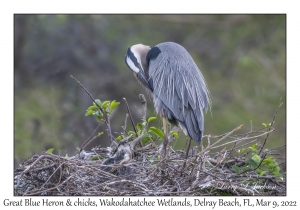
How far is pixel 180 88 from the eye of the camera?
14.6 feet

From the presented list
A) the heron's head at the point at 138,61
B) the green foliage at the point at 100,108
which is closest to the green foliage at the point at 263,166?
the green foliage at the point at 100,108

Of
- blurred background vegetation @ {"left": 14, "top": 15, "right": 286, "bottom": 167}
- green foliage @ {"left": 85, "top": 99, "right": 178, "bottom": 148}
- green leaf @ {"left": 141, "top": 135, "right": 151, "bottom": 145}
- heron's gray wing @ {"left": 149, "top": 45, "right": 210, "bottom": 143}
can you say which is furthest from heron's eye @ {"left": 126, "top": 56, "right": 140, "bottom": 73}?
blurred background vegetation @ {"left": 14, "top": 15, "right": 286, "bottom": 167}

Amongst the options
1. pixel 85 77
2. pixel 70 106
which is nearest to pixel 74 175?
pixel 70 106

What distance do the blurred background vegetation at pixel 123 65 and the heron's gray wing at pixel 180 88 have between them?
3879 mm

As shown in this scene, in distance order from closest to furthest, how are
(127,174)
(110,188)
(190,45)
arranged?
(110,188), (127,174), (190,45)

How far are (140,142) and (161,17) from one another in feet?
26.7

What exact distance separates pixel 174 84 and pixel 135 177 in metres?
1.11

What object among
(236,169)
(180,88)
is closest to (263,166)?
(236,169)

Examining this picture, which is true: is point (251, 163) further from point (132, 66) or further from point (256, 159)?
point (132, 66)

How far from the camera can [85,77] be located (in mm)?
9953

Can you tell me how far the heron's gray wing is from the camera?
4203mm

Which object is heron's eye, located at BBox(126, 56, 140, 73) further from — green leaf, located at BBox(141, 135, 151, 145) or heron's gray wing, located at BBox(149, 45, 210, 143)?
green leaf, located at BBox(141, 135, 151, 145)
